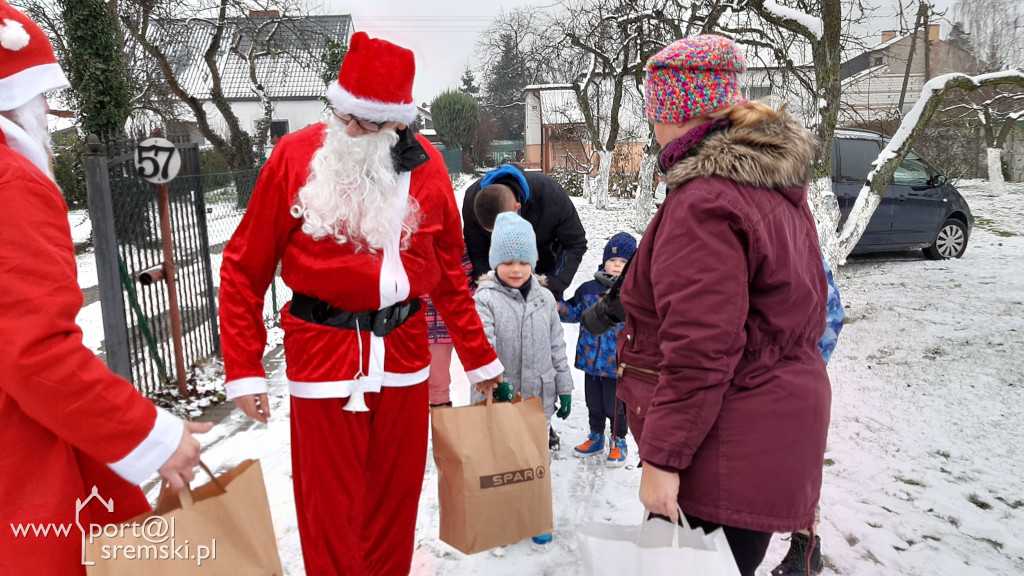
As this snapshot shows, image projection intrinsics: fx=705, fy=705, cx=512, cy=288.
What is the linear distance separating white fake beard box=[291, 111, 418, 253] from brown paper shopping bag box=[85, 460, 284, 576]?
0.78 m

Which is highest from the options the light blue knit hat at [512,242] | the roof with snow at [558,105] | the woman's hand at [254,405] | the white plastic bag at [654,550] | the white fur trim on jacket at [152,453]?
the roof with snow at [558,105]

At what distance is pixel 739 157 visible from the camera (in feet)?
5.52

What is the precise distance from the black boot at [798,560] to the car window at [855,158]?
319 inches

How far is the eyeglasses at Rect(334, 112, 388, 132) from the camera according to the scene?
236 centimetres

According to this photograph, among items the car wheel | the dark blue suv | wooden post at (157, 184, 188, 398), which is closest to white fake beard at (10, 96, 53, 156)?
wooden post at (157, 184, 188, 398)

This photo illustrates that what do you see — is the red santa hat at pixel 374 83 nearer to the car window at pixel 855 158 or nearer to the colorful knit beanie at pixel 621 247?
the colorful knit beanie at pixel 621 247

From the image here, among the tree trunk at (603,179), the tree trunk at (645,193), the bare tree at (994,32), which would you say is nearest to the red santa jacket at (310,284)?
the tree trunk at (645,193)

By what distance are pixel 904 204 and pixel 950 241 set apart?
119 cm

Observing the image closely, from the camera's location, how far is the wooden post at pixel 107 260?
4.59 metres

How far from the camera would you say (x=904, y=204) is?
1018cm

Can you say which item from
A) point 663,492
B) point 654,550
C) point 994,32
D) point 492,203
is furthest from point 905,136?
point 994,32

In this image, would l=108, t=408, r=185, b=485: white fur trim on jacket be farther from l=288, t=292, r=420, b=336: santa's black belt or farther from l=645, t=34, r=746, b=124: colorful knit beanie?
l=645, t=34, r=746, b=124: colorful knit beanie

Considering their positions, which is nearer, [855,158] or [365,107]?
[365,107]

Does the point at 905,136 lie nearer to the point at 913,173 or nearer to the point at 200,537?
the point at 913,173
